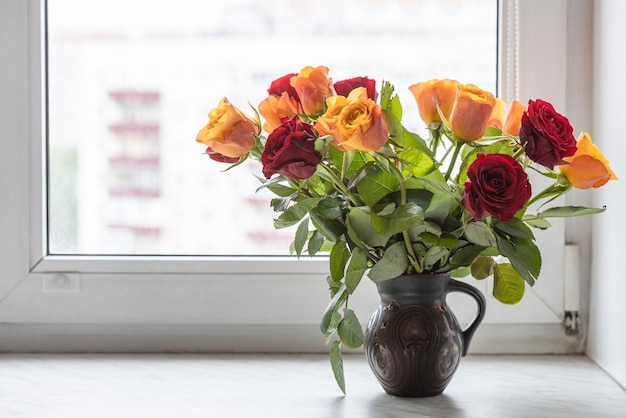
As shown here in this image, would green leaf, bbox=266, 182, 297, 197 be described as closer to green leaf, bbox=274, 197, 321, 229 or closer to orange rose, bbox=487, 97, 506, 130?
green leaf, bbox=274, 197, 321, 229

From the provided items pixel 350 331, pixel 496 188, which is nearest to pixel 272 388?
pixel 350 331

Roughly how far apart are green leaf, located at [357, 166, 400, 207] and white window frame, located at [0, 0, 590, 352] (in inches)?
11.8

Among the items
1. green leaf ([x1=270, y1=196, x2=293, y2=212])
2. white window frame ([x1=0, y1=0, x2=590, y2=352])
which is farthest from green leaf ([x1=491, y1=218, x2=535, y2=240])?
white window frame ([x1=0, y1=0, x2=590, y2=352])

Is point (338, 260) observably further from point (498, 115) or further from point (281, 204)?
point (498, 115)

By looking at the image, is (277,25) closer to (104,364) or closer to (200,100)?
(200,100)

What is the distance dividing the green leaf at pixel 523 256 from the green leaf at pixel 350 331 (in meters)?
0.16

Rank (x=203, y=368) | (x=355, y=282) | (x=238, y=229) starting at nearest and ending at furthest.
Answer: (x=355, y=282) → (x=203, y=368) → (x=238, y=229)

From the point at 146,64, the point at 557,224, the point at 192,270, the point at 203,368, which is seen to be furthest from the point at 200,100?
the point at 557,224

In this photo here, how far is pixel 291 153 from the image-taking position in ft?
2.20

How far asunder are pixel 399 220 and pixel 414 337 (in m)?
0.14

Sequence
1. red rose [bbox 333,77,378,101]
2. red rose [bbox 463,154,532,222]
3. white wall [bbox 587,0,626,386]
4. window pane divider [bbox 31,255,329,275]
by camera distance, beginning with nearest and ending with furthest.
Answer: red rose [bbox 463,154,532,222] < red rose [bbox 333,77,378,101] < white wall [bbox 587,0,626,386] < window pane divider [bbox 31,255,329,275]

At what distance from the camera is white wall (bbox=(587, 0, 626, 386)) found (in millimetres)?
860

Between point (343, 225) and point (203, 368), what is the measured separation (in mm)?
322

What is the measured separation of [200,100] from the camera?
1.06 meters
